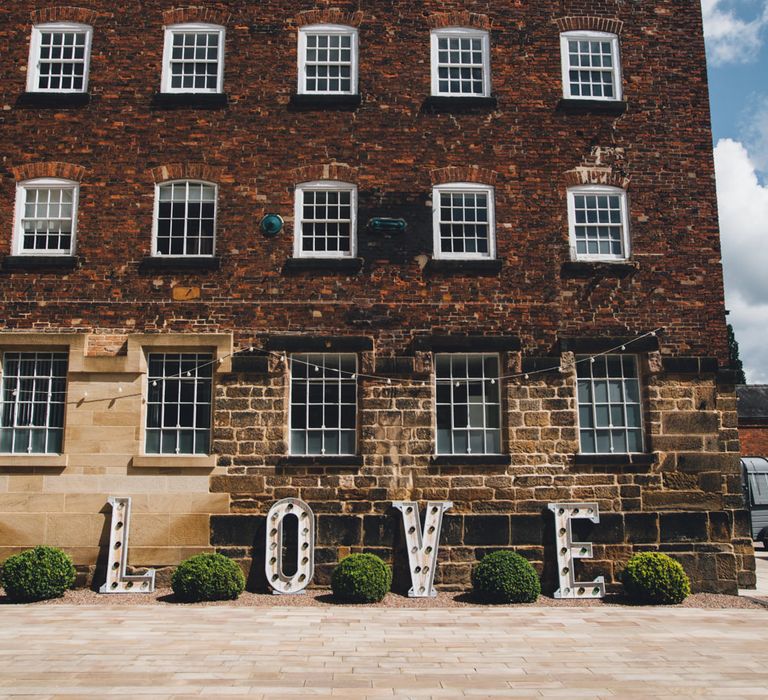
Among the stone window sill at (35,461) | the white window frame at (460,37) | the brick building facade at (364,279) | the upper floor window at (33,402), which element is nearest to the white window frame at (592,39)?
the brick building facade at (364,279)

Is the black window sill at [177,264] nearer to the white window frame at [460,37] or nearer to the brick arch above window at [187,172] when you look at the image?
the brick arch above window at [187,172]

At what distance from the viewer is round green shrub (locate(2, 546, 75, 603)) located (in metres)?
11.9

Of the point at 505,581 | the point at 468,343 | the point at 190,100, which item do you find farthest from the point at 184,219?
the point at 505,581

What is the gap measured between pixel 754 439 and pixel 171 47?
27.7m

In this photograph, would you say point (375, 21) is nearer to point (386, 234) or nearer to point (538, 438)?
point (386, 234)

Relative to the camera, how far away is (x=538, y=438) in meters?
13.5

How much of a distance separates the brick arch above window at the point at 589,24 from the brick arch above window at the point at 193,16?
6774 mm

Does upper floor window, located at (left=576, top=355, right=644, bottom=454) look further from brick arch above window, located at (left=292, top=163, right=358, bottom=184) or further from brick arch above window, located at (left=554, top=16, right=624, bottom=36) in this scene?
brick arch above window, located at (left=554, top=16, right=624, bottom=36)

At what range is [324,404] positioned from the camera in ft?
44.8

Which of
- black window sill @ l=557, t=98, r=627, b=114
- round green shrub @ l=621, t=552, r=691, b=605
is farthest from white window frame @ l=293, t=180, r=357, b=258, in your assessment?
round green shrub @ l=621, t=552, r=691, b=605

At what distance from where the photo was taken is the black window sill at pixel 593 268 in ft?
46.2

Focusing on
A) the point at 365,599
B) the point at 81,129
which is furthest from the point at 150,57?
the point at 365,599

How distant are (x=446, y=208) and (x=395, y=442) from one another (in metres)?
4.61

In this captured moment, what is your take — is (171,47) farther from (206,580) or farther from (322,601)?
(322,601)
